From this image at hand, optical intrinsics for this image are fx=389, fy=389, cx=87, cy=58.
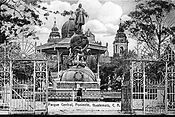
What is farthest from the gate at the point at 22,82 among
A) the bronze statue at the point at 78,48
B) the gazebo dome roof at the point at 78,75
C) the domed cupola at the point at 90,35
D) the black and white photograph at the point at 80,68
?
the domed cupola at the point at 90,35

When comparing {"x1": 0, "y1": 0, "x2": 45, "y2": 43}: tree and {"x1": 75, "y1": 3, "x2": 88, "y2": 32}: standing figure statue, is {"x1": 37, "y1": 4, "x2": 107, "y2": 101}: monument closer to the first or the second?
{"x1": 75, "y1": 3, "x2": 88, "y2": 32}: standing figure statue

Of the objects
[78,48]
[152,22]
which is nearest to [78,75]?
[78,48]

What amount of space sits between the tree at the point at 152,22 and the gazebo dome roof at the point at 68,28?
643cm

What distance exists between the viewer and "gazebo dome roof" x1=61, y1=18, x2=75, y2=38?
73.6 feet

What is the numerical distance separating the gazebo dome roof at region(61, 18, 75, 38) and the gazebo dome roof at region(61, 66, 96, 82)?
4.22 meters

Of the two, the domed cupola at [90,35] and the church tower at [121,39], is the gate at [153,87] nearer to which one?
the church tower at [121,39]

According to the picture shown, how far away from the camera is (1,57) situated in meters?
11.3

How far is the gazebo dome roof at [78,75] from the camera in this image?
717 inches

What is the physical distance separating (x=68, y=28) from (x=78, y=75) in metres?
4.90

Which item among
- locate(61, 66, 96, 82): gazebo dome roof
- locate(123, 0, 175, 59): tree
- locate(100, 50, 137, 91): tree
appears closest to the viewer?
locate(123, 0, 175, 59): tree

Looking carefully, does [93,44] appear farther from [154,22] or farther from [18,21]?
[18,21]

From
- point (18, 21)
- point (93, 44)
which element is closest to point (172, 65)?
point (18, 21)

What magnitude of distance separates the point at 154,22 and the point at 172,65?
4688 mm

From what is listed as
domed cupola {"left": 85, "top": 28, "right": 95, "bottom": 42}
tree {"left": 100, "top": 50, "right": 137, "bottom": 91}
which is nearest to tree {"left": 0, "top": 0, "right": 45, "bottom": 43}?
domed cupola {"left": 85, "top": 28, "right": 95, "bottom": 42}
